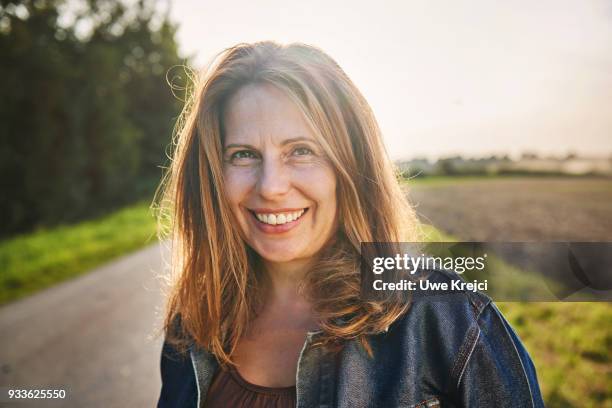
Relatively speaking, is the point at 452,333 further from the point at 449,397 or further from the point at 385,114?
the point at 385,114

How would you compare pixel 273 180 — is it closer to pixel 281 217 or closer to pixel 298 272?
pixel 281 217

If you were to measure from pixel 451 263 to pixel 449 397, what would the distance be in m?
0.55

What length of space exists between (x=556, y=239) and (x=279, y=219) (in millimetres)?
5929

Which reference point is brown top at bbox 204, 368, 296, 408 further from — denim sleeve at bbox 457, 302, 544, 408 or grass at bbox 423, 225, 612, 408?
grass at bbox 423, 225, 612, 408

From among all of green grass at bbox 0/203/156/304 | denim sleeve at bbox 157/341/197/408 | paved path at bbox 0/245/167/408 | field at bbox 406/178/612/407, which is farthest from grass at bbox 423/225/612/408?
green grass at bbox 0/203/156/304

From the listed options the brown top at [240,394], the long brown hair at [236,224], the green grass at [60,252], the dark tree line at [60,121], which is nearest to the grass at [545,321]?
the green grass at [60,252]

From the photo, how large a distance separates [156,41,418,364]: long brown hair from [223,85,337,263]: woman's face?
4cm

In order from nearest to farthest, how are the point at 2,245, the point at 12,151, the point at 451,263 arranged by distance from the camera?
1. the point at 451,263
2. the point at 2,245
3. the point at 12,151

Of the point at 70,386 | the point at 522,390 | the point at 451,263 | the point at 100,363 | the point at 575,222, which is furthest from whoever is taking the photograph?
the point at 575,222

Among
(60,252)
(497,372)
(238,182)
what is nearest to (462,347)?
(497,372)

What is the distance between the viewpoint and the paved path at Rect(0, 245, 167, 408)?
2984 millimetres

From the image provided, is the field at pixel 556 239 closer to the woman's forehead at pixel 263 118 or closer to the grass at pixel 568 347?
the grass at pixel 568 347

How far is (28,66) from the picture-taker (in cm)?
977

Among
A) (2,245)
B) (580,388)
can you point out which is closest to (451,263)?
(580,388)
